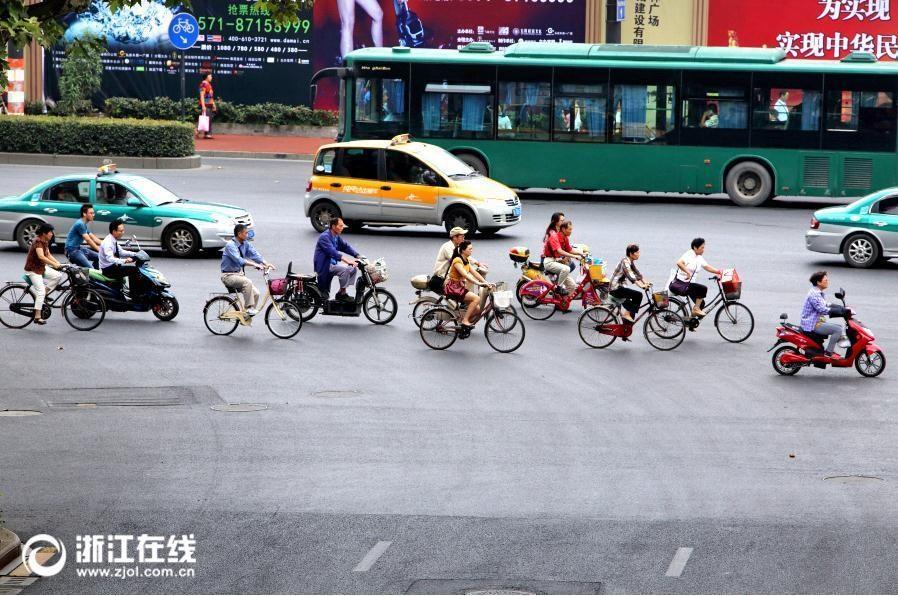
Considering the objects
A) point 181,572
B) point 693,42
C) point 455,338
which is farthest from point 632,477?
point 693,42

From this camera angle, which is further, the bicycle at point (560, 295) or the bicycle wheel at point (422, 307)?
the bicycle at point (560, 295)

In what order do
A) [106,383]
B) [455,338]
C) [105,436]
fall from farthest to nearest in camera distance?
1. [455,338]
2. [106,383]
3. [105,436]

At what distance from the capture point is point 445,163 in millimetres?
26625

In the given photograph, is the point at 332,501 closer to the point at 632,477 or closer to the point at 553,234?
the point at 632,477

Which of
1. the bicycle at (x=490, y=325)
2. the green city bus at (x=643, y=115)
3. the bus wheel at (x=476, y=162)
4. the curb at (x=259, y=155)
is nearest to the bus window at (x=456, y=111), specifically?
the green city bus at (x=643, y=115)

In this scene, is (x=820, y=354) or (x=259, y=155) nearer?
(x=820, y=354)

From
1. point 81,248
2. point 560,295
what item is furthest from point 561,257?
point 81,248

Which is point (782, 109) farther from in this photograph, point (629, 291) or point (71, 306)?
point (71, 306)

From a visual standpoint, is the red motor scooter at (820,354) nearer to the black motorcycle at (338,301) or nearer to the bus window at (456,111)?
the black motorcycle at (338,301)

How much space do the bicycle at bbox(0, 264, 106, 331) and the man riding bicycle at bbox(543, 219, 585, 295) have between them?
6127 mm

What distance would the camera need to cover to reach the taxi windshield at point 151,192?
23.7 metres

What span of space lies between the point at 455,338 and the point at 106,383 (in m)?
4.43

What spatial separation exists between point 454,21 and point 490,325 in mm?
30727

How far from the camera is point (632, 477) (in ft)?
39.3
